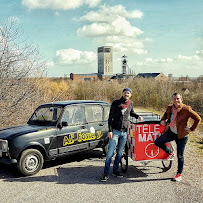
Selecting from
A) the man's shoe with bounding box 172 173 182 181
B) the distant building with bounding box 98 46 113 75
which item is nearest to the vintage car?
the man's shoe with bounding box 172 173 182 181


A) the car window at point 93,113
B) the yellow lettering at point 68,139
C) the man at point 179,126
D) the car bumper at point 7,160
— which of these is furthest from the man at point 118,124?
the car bumper at point 7,160

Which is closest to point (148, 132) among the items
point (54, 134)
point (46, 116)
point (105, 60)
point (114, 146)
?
point (114, 146)

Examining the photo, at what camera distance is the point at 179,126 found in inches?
219

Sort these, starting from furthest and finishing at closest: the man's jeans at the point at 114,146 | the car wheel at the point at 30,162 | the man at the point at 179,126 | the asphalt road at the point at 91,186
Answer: the car wheel at the point at 30,162, the man's jeans at the point at 114,146, the man at the point at 179,126, the asphalt road at the point at 91,186

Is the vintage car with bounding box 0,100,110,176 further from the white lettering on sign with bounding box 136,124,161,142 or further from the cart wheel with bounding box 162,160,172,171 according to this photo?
the cart wheel with bounding box 162,160,172,171

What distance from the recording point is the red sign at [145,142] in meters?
6.07

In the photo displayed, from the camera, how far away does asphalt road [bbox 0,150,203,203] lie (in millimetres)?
4866

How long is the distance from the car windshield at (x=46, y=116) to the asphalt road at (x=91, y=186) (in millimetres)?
1213

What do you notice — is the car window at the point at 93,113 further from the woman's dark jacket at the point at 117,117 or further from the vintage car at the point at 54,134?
the woman's dark jacket at the point at 117,117

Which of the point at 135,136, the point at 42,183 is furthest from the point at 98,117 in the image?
the point at 42,183

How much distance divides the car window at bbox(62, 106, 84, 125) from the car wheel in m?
1.17

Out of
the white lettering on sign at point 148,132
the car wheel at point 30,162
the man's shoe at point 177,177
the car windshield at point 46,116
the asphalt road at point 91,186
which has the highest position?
the car windshield at point 46,116

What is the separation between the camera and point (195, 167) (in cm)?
685

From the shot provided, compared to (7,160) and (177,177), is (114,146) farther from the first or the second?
(7,160)
